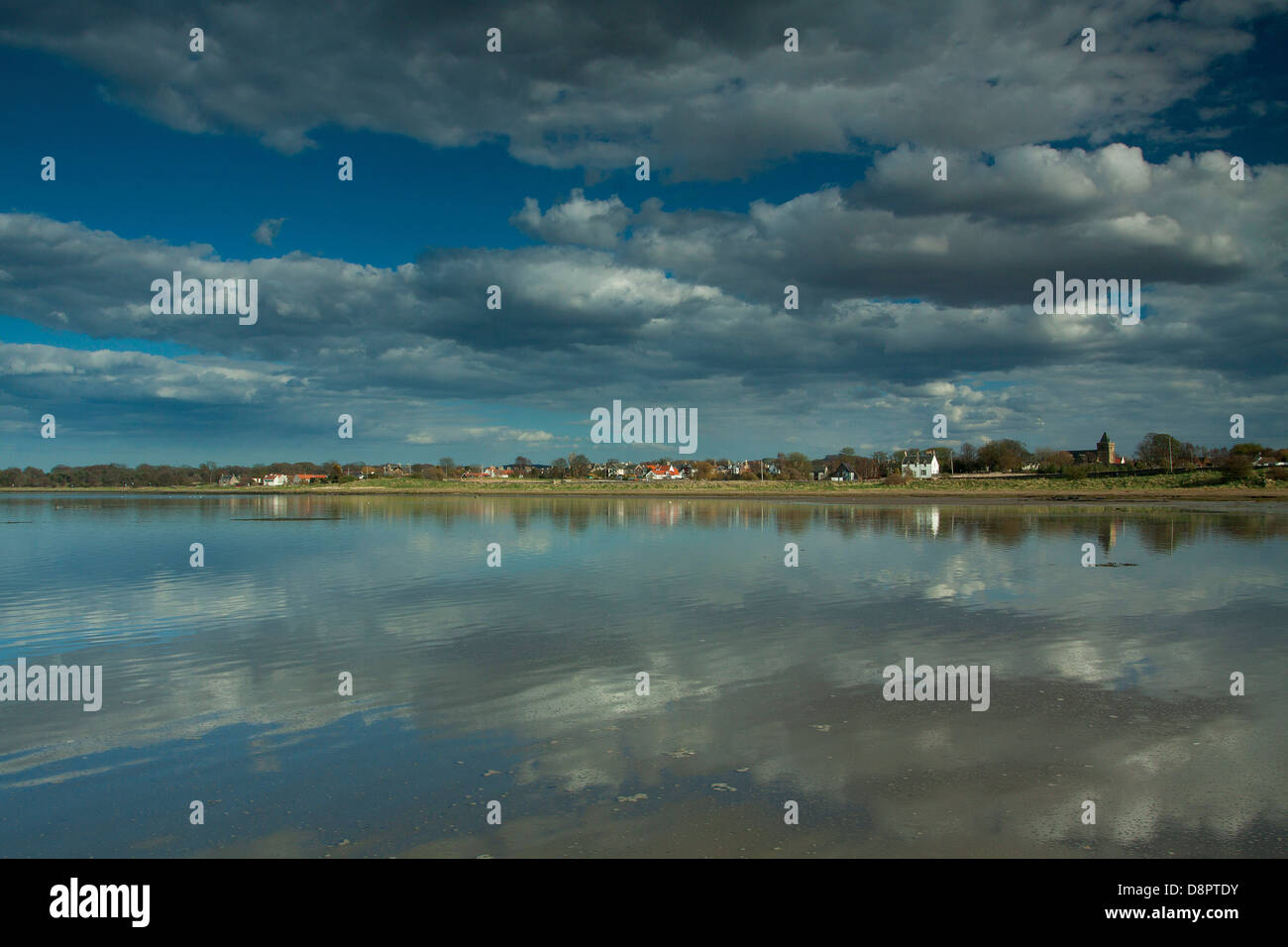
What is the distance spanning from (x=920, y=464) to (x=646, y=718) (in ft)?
588

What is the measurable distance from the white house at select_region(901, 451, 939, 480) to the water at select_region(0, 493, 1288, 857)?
486 ft

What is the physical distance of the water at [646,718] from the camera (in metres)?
6.94

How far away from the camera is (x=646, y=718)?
10.2m

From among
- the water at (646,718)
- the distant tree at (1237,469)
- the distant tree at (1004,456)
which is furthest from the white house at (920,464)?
the water at (646,718)

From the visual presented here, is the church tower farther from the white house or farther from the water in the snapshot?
the water

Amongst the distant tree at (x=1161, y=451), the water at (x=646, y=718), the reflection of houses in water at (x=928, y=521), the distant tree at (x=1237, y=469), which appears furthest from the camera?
the distant tree at (x=1161, y=451)

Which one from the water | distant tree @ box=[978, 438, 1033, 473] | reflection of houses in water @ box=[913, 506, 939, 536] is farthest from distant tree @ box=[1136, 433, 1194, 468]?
the water

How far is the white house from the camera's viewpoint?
545ft

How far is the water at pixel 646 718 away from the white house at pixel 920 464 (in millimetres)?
148055

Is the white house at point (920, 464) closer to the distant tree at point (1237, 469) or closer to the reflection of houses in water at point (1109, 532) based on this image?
the distant tree at point (1237, 469)

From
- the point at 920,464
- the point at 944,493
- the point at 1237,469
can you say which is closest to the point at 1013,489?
the point at 944,493

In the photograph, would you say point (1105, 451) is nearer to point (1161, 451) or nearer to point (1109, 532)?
point (1161, 451)

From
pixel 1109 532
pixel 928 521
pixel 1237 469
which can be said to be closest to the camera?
pixel 1109 532

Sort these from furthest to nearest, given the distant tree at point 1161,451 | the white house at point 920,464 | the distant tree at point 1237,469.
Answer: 1. the white house at point 920,464
2. the distant tree at point 1161,451
3. the distant tree at point 1237,469
